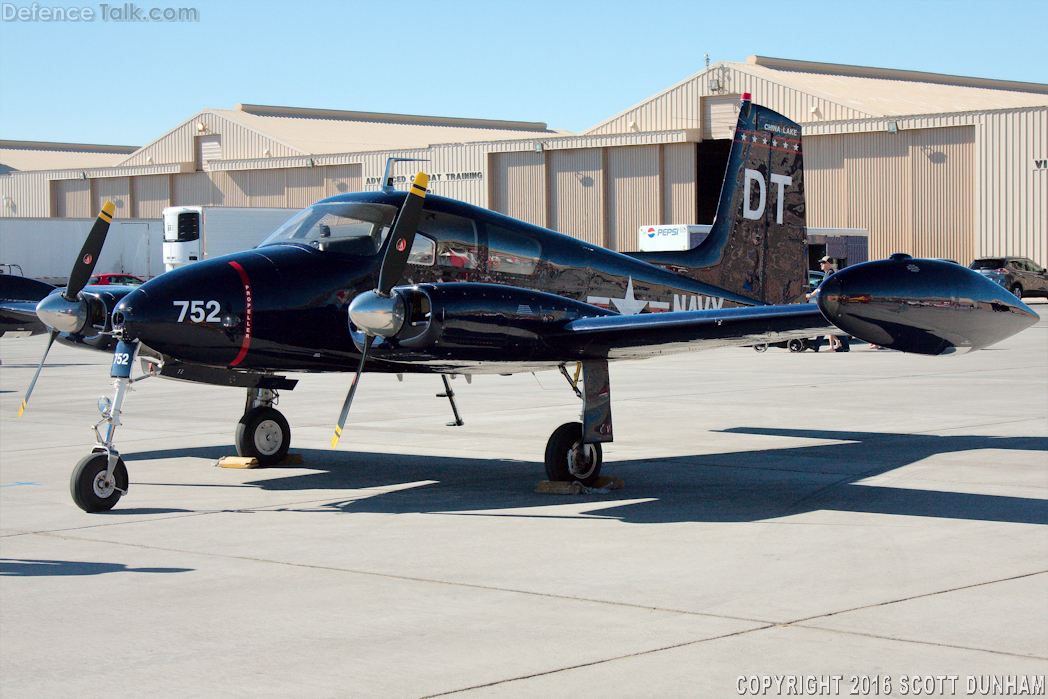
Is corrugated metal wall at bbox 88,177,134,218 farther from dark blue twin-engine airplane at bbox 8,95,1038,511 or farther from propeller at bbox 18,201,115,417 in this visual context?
propeller at bbox 18,201,115,417

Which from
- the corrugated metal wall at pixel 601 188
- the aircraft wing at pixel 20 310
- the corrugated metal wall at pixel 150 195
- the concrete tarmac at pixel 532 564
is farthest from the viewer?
the corrugated metal wall at pixel 150 195

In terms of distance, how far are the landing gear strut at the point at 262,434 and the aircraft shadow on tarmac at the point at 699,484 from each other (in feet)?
0.76

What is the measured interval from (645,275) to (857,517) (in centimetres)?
458

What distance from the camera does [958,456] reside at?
1209cm

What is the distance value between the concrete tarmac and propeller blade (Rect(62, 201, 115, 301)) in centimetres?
193

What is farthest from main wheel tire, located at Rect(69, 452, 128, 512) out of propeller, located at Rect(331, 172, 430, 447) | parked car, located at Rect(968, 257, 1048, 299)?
parked car, located at Rect(968, 257, 1048, 299)

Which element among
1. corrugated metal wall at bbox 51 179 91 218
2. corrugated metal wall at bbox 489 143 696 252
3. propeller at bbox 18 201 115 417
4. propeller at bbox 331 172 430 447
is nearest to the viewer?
propeller at bbox 331 172 430 447

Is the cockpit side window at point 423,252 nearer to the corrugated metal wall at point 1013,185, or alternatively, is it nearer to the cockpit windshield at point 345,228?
the cockpit windshield at point 345,228

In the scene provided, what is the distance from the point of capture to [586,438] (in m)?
10.5

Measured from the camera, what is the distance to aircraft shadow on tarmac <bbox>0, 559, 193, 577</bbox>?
24.3 ft

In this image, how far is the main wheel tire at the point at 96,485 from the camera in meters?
9.47

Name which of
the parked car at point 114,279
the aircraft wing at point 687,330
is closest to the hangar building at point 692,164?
the parked car at point 114,279

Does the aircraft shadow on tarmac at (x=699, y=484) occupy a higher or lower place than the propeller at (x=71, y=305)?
lower

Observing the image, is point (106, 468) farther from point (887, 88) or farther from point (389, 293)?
point (887, 88)
